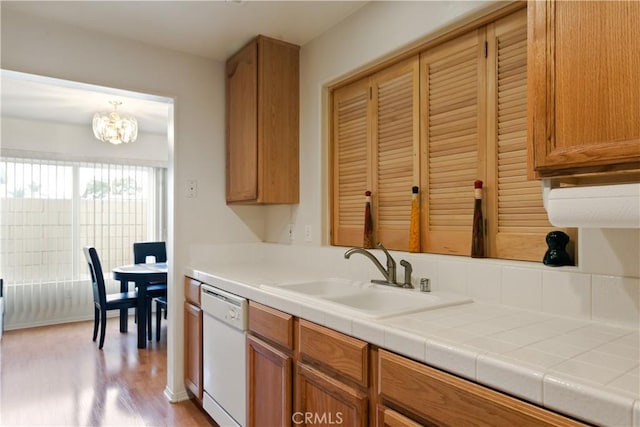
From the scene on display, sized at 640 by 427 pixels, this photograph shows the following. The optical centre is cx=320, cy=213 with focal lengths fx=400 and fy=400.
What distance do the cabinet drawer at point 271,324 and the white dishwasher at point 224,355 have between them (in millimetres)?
86

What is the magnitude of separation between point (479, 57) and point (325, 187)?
112cm

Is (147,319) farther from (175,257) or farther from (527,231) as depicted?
(527,231)

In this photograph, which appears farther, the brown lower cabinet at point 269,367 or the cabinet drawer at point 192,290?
the cabinet drawer at point 192,290

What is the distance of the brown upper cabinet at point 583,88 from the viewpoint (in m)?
0.91

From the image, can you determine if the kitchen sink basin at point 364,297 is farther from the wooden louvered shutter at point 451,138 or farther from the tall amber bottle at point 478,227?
the wooden louvered shutter at point 451,138

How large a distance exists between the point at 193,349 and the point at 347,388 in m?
1.53

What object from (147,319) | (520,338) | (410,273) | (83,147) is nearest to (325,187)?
(410,273)

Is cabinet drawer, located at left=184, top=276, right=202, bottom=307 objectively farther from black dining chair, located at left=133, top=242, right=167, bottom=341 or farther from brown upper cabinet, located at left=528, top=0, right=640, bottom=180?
brown upper cabinet, located at left=528, top=0, right=640, bottom=180

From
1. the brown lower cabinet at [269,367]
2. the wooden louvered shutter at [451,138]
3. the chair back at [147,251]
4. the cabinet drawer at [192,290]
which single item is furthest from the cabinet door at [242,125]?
the chair back at [147,251]

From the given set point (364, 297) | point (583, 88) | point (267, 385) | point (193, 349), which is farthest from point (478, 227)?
point (193, 349)

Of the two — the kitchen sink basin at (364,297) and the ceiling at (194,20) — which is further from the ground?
the ceiling at (194,20)

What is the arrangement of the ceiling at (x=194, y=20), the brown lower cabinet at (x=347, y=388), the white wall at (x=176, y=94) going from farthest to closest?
the white wall at (x=176, y=94), the ceiling at (x=194, y=20), the brown lower cabinet at (x=347, y=388)

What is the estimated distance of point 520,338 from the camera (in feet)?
3.34

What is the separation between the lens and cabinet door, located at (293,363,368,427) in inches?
47.5
